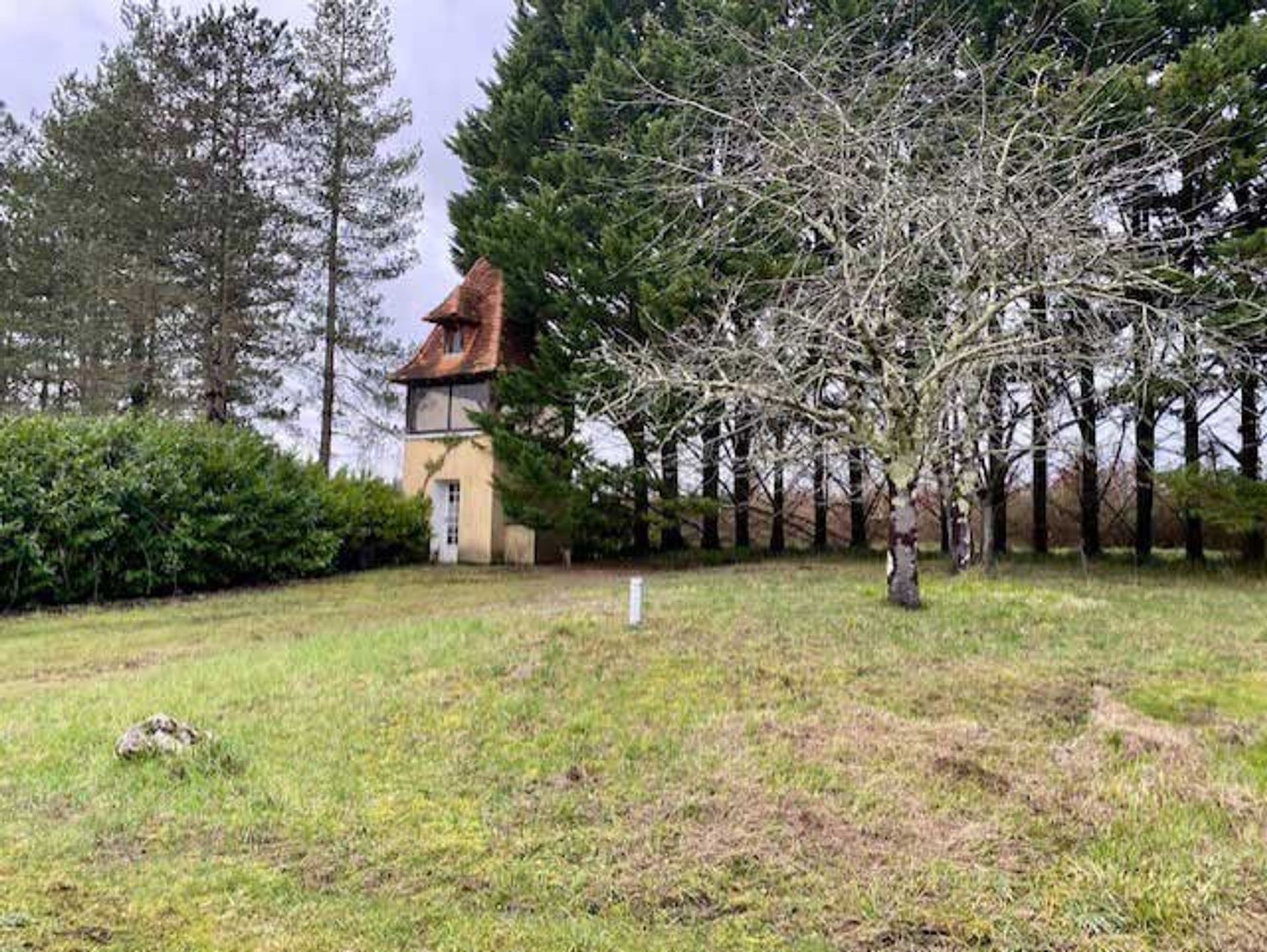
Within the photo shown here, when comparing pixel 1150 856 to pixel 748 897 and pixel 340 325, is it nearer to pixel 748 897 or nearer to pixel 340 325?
pixel 748 897

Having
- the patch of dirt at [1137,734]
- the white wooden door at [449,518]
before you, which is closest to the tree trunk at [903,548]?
the patch of dirt at [1137,734]

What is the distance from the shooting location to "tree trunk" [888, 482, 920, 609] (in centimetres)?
851

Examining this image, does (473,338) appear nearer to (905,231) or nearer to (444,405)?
(444,405)

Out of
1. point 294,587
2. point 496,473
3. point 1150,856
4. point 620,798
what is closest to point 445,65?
point 496,473

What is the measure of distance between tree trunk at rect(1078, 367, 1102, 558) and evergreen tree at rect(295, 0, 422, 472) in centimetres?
1596

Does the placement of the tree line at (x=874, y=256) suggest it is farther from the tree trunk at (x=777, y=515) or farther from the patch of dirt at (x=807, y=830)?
the patch of dirt at (x=807, y=830)

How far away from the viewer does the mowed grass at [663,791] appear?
3.11 meters

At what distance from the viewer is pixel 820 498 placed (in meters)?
17.7

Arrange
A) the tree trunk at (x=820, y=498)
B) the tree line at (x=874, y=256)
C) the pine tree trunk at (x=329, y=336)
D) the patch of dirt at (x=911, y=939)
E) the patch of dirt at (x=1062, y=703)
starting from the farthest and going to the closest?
the pine tree trunk at (x=329, y=336) < the tree trunk at (x=820, y=498) < the tree line at (x=874, y=256) < the patch of dirt at (x=1062, y=703) < the patch of dirt at (x=911, y=939)

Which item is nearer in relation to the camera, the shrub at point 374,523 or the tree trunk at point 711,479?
the tree trunk at point 711,479

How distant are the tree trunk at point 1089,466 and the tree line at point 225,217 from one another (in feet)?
52.0

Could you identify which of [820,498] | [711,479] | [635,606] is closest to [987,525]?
[820,498]

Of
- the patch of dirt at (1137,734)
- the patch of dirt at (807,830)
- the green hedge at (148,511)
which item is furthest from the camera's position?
the green hedge at (148,511)

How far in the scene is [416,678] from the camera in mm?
6332
